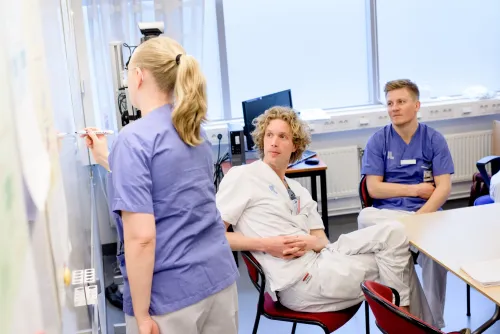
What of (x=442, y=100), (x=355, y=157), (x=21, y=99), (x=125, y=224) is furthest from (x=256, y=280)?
(x=442, y=100)

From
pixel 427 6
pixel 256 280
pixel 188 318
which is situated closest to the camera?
pixel 188 318

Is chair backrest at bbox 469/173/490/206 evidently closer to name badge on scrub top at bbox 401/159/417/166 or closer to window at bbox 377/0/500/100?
name badge on scrub top at bbox 401/159/417/166

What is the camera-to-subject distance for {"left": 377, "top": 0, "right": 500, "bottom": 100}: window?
16.1ft

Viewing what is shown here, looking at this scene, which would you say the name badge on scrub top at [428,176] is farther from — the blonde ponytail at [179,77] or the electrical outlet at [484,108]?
the blonde ponytail at [179,77]

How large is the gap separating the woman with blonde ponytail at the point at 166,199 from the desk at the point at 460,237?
892 millimetres

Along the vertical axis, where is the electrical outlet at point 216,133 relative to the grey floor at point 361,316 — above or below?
above

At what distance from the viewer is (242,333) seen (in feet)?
10.1

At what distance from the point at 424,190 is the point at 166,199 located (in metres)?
2.05

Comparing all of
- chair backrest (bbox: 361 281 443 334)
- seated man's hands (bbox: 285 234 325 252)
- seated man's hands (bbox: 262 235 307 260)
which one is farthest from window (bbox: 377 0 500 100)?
chair backrest (bbox: 361 281 443 334)

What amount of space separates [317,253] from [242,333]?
851 millimetres

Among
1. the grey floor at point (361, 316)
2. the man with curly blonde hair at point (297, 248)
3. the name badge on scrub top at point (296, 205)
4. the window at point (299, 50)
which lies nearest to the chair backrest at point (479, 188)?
the grey floor at point (361, 316)

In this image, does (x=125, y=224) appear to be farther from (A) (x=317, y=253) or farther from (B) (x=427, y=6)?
(B) (x=427, y=6)

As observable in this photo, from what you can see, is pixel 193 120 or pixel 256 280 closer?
pixel 193 120

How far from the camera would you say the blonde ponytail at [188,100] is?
1.50 m
